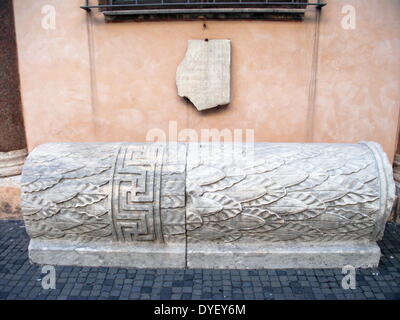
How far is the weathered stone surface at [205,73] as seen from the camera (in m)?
3.30

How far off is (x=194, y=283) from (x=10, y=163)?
2418 millimetres

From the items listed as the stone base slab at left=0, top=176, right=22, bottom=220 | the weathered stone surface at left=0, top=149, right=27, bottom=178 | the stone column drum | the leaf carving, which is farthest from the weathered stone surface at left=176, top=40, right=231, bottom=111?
the stone base slab at left=0, top=176, right=22, bottom=220

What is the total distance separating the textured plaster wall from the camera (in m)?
3.32

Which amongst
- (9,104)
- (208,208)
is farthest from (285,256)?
(9,104)

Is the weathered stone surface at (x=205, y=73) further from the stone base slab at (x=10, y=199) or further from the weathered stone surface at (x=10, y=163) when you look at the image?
the stone base slab at (x=10, y=199)

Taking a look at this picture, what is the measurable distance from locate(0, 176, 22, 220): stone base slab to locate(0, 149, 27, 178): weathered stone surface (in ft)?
0.24

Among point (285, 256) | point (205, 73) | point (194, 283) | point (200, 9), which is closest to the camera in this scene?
point (194, 283)

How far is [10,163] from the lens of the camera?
11.1 feet

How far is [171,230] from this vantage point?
245cm

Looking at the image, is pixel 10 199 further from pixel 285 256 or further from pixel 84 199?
pixel 285 256

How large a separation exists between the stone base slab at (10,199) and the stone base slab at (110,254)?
Result: 3.40ft

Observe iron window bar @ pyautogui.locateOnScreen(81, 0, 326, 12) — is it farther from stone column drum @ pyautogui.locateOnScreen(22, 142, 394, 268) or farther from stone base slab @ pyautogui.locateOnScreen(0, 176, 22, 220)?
stone base slab @ pyautogui.locateOnScreen(0, 176, 22, 220)

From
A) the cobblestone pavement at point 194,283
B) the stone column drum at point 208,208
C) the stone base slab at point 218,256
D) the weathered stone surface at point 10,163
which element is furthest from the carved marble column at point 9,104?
the stone base slab at point 218,256

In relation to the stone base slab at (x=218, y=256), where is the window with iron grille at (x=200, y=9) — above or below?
above
